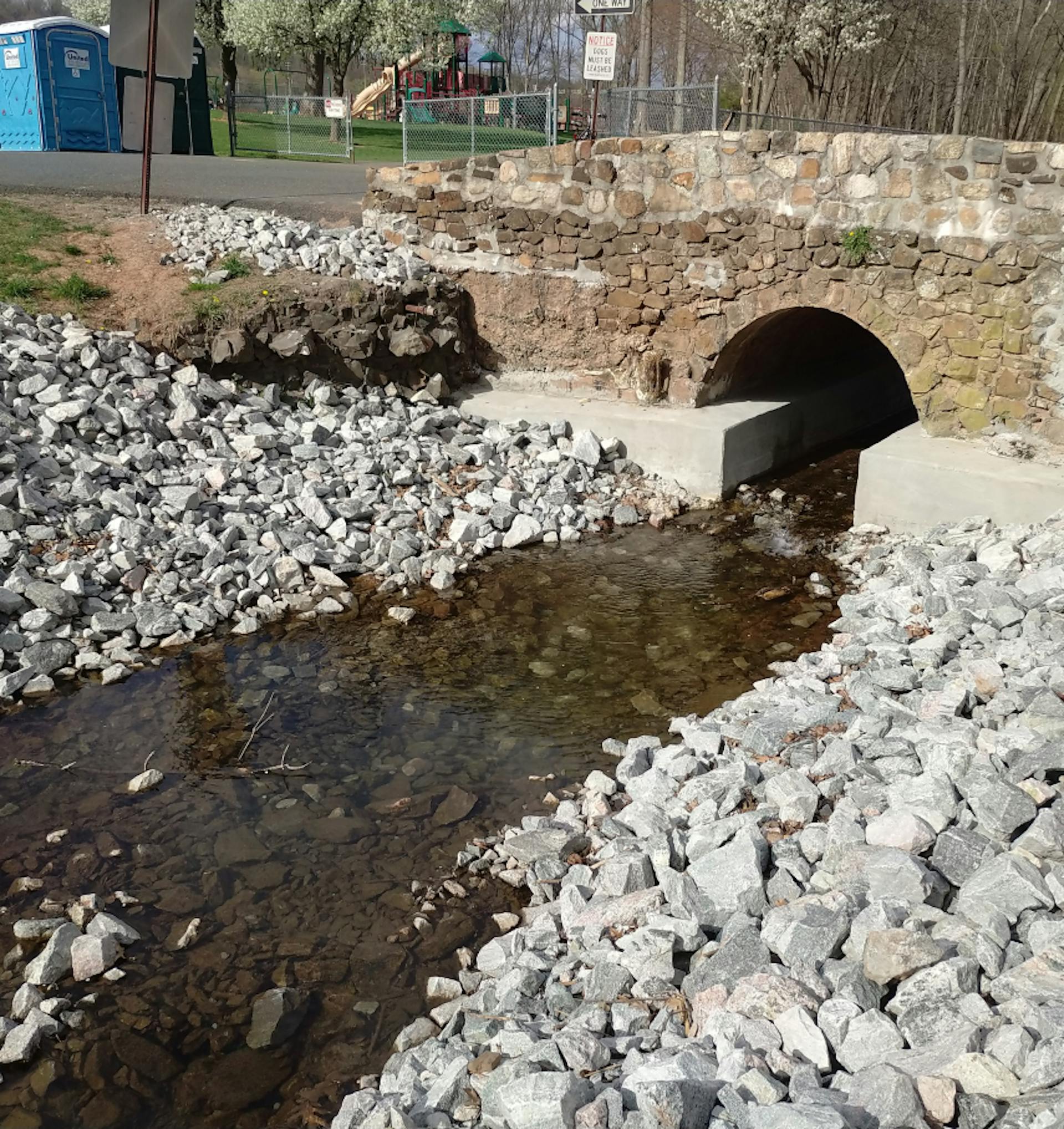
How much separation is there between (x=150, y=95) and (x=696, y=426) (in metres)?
7.01

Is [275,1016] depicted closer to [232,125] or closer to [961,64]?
[232,125]

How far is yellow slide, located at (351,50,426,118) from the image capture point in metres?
38.3

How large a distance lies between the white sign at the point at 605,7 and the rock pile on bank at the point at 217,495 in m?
6.06

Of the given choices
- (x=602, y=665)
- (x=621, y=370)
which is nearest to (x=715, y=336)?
(x=621, y=370)

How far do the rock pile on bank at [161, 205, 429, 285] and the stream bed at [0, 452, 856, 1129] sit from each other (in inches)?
159

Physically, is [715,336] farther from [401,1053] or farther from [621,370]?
[401,1053]

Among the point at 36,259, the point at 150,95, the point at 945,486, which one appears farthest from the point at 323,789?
the point at 150,95

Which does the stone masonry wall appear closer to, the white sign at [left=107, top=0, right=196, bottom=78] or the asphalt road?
the asphalt road

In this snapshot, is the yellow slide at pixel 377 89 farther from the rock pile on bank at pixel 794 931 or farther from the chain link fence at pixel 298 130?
the rock pile on bank at pixel 794 931

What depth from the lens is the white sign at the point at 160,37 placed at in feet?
39.8

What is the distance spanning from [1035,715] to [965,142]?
18.6ft

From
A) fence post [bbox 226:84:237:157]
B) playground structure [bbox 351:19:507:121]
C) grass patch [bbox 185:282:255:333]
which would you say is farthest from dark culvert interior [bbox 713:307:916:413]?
playground structure [bbox 351:19:507:121]

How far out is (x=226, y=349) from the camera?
10.5 metres

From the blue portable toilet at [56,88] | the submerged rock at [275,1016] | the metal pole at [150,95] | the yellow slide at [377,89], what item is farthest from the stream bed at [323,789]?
the yellow slide at [377,89]
